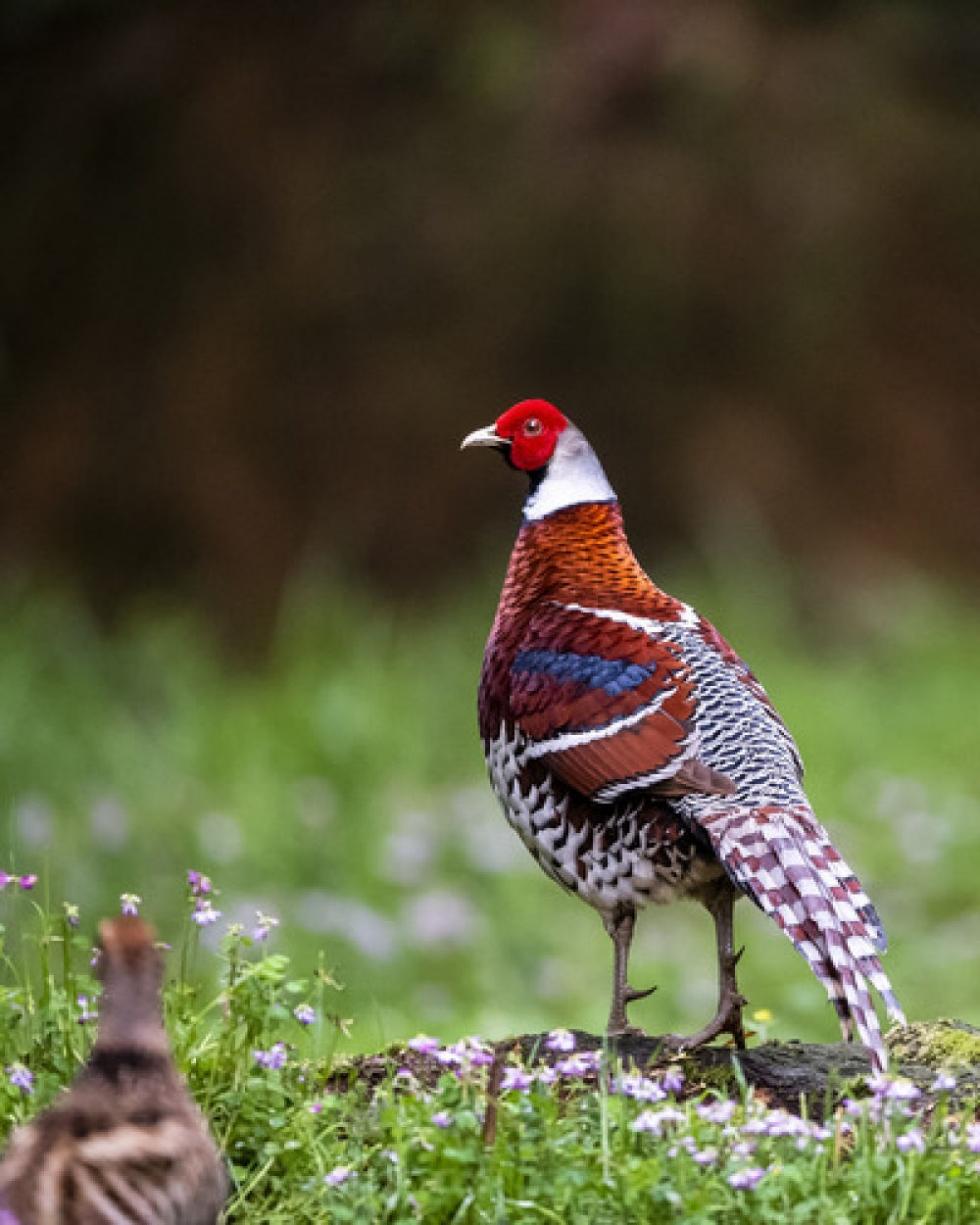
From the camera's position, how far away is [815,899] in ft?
14.8

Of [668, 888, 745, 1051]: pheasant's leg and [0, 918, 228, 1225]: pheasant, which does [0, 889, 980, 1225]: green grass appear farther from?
[0, 918, 228, 1225]: pheasant

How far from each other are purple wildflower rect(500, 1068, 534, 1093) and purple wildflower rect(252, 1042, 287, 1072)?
44 cm

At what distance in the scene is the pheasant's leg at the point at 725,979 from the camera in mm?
4969

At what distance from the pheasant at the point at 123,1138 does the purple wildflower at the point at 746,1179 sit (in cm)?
88

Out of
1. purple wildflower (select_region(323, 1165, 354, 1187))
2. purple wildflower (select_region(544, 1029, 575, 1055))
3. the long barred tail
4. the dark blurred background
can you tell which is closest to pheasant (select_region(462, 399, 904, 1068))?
the long barred tail

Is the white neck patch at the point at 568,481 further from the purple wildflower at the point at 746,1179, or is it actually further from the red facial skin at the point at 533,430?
the purple wildflower at the point at 746,1179

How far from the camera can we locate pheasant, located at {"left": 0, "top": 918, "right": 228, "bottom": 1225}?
3445mm

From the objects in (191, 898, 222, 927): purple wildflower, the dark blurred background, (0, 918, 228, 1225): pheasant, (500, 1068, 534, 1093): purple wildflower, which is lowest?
(0, 918, 228, 1225): pheasant

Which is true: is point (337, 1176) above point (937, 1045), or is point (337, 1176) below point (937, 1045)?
below

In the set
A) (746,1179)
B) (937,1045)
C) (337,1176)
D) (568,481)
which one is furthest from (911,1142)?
(568,481)

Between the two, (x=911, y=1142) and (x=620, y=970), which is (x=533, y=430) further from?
(x=911, y=1142)

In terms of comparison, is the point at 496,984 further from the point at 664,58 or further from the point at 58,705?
the point at 664,58

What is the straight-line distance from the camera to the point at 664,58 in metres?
12.6

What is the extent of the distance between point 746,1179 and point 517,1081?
53 cm
